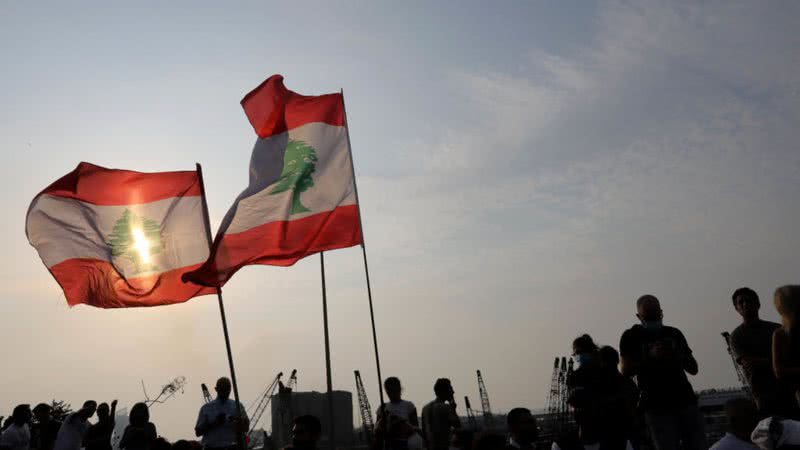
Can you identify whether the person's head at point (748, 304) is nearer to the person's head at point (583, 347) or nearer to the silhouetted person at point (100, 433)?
the person's head at point (583, 347)

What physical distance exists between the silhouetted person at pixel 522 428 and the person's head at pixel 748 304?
2912mm

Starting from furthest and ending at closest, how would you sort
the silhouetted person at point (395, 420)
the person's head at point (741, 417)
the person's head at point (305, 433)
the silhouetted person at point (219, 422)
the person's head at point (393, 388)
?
the silhouetted person at point (219, 422)
the person's head at point (393, 388)
the silhouetted person at point (395, 420)
the person's head at point (305, 433)
the person's head at point (741, 417)

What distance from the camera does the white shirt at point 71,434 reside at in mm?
14719

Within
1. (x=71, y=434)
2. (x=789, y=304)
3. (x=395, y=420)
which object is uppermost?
(x=789, y=304)

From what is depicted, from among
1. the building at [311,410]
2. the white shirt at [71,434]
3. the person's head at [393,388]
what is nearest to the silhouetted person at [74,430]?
the white shirt at [71,434]

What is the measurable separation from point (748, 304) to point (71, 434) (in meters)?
12.2

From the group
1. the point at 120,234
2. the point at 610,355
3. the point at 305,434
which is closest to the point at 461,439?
the point at 610,355

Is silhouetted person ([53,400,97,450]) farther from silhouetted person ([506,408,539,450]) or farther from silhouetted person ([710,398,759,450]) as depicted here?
silhouetted person ([710,398,759,450])

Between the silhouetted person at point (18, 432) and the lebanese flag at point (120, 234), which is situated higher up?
the lebanese flag at point (120, 234)

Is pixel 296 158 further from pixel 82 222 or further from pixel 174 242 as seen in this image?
pixel 82 222

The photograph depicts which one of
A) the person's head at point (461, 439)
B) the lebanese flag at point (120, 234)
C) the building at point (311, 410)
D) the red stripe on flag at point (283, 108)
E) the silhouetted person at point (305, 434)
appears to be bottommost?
the building at point (311, 410)

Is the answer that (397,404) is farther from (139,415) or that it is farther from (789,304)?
(789,304)

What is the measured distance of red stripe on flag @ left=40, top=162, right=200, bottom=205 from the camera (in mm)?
14164

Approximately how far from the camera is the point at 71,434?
A: 48.6ft
